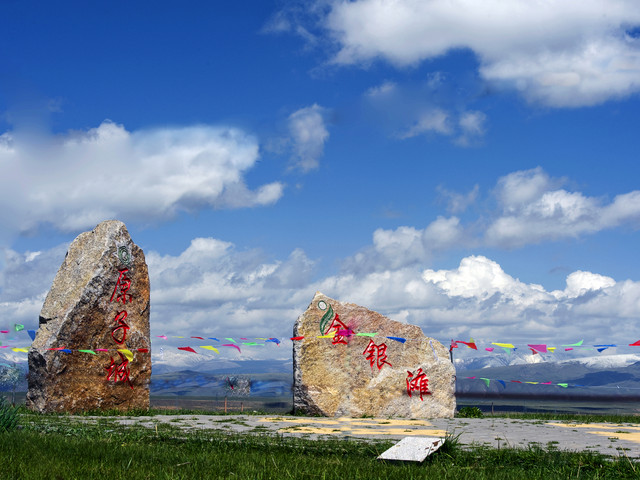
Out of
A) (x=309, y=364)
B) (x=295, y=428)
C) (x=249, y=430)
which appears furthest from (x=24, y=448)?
(x=309, y=364)

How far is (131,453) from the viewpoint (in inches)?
328

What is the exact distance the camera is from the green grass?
6.98 m

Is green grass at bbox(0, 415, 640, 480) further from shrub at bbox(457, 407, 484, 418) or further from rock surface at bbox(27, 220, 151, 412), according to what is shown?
shrub at bbox(457, 407, 484, 418)

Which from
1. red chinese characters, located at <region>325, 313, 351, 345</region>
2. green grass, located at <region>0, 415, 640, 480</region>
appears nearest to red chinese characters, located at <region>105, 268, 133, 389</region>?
red chinese characters, located at <region>325, 313, 351, 345</region>

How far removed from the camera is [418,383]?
19.6 m

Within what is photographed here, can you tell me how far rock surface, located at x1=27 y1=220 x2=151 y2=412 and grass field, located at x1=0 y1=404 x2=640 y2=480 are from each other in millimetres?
6733

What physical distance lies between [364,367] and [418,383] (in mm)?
1648

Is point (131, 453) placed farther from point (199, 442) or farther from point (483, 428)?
point (483, 428)

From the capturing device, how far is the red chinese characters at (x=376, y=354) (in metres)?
19.4

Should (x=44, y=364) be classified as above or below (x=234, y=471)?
above

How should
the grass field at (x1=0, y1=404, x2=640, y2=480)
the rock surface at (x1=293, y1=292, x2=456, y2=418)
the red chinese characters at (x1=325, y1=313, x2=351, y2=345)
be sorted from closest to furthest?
1. the grass field at (x1=0, y1=404, x2=640, y2=480)
2. the rock surface at (x1=293, y1=292, x2=456, y2=418)
3. the red chinese characters at (x1=325, y1=313, x2=351, y2=345)

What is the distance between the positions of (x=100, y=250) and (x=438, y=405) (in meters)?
10.1

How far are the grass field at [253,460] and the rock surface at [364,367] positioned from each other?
865 cm

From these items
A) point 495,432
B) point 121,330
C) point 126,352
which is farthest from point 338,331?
point 495,432
